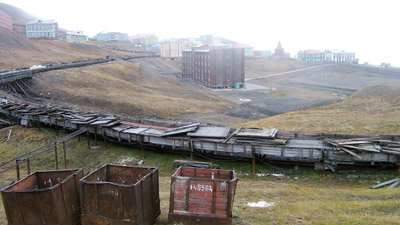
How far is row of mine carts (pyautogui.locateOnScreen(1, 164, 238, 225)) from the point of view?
346 inches

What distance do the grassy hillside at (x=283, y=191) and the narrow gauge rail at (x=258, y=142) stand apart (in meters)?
0.76

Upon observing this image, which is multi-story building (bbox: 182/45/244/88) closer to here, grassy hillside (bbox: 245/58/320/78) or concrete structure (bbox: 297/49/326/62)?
grassy hillside (bbox: 245/58/320/78)

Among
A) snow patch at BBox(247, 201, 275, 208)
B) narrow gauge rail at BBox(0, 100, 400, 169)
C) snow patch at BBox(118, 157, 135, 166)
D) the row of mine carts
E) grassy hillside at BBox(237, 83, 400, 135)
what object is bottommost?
snow patch at BBox(118, 157, 135, 166)

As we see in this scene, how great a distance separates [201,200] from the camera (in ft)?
30.8

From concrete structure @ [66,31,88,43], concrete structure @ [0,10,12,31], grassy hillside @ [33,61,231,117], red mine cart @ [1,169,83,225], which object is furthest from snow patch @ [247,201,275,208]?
concrete structure @ [66,31,88,43]

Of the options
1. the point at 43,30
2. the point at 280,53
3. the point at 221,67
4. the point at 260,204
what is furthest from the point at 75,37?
the point at 260,204

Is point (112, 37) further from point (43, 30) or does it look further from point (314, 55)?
point (314, 55)

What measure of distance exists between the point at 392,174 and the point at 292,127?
1289 cm

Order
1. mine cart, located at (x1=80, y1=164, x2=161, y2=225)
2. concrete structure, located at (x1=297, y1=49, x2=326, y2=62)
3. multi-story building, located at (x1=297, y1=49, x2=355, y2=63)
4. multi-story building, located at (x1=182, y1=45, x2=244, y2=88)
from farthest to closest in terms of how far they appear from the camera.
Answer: multi-story building, located at (x1=297, y1=49, x2=355, y2=63)
concrete structure, located at (x1=297, y1=49, x2=326, y2=62)
multi-story building, located at (x1=182, y1=45, x2=244, y2=88)
mine cart, located at (x1=80, y1=164, x2=161, y2=225)

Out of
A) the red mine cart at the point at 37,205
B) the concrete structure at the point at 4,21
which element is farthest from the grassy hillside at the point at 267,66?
the red mine cart at the point at 37,205

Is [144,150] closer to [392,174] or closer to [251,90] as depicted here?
[392,174]

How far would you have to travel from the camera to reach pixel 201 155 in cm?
1911

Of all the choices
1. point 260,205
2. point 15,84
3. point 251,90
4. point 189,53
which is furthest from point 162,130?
point 189,53

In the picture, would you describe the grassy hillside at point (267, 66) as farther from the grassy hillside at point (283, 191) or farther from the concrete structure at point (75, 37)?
the grassy hillside at point (283, 191)
